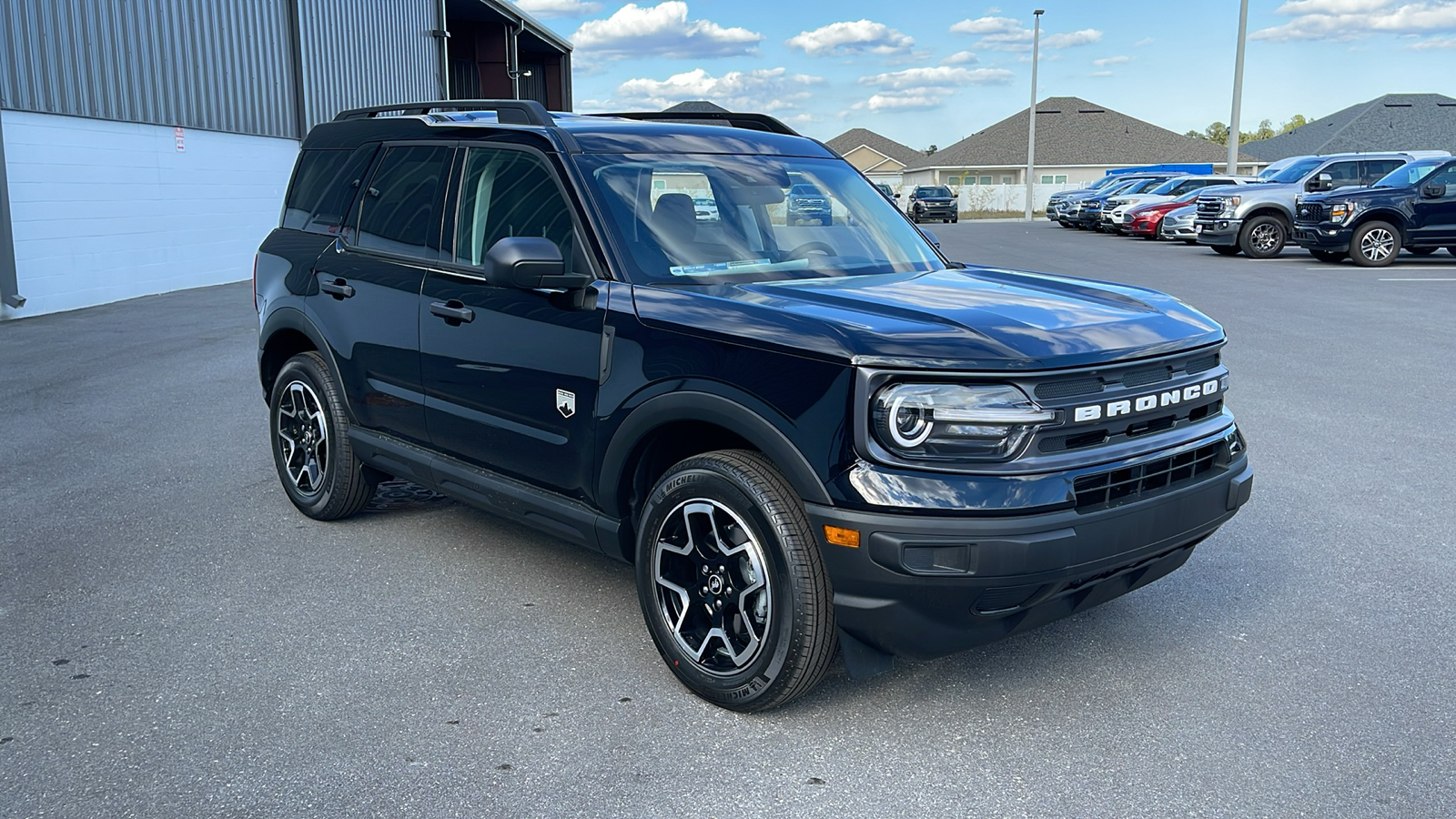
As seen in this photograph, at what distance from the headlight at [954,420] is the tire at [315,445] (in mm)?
3090

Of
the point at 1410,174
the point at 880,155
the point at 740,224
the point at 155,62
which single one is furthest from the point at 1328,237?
the point at 880,155

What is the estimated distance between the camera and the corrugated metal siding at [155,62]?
53.1 feet

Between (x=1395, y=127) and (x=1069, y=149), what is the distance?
19.7m

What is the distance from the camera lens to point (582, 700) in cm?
→ 378

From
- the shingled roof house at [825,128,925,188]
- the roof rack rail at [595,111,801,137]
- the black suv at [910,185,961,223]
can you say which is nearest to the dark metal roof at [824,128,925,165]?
the shingled roof house at [825,128,925,188]

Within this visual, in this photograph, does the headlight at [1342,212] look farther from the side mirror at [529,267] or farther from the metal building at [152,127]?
the side mirror at [529,267]

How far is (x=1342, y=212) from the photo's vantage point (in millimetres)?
20547

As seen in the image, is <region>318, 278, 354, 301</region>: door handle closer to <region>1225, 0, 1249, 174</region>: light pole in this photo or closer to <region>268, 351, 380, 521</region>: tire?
<region>268, 351, 380, 521</region>: tire

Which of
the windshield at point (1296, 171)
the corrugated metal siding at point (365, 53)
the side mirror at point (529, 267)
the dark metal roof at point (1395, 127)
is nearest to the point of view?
the side mirror at point (529, 267)

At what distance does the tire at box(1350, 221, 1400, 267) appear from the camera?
20.6 m

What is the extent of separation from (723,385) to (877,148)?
10198cm

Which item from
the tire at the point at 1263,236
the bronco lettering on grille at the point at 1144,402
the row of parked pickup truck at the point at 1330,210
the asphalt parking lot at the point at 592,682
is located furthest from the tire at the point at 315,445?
the tire at the point at 1263,236

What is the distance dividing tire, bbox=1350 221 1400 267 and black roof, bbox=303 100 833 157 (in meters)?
Answer: 18.4

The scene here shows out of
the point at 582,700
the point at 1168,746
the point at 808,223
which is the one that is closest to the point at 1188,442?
the point at 1168,746
